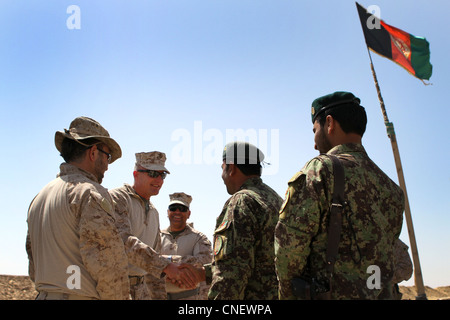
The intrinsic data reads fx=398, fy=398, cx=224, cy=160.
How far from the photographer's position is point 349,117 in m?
3.06

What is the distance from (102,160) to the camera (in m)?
4.14

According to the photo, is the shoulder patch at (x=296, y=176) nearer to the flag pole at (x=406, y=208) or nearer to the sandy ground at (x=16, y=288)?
the flag pole at (x=406, y=208)

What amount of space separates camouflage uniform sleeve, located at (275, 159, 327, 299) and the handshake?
2.55 metres

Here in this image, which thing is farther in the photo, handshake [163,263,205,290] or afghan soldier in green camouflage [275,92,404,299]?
handshake [163,263,205,290]

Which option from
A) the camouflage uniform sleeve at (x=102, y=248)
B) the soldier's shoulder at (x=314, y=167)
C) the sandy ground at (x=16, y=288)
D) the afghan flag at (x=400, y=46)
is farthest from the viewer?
the sandy ground at (x=16, y=288)

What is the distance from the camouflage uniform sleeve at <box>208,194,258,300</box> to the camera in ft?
10.9

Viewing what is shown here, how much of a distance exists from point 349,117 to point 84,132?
8.54 ft

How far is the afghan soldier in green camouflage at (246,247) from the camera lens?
11.0ft

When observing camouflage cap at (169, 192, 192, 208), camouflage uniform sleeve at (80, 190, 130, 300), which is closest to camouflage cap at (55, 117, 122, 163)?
camouflage uniform sleeve at (80, 190, 130, 300)

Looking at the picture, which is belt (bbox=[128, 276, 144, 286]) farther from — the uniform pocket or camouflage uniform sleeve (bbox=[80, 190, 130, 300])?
the uniform pocket

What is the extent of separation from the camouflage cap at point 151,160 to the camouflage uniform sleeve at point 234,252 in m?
2.89

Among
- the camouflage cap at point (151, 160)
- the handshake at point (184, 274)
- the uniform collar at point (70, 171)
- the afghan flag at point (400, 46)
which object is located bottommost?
Answer: the handshake at point (184, 274)

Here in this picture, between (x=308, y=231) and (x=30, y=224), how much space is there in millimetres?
2601

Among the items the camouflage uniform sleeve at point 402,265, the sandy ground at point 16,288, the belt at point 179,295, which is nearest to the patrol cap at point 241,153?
the camouflage uniform sleeve at point 402,265
